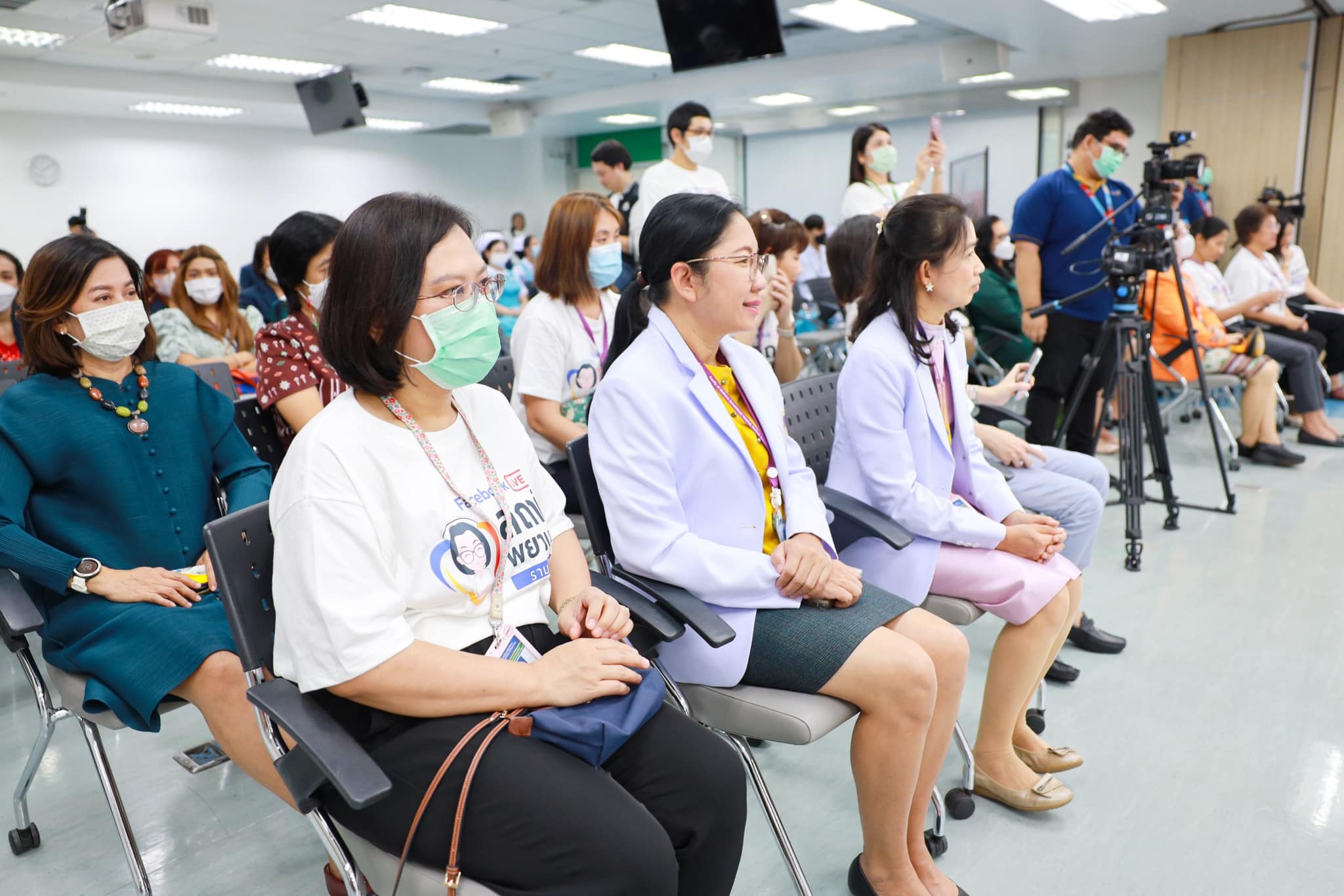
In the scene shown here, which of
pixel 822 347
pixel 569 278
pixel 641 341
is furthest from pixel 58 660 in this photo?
pixel 822 347

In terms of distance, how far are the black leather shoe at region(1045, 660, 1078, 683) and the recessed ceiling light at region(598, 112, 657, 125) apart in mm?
11835

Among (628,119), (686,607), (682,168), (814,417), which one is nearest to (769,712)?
(686,607)

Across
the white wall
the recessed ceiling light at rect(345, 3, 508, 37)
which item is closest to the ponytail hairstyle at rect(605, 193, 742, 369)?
the recessed ceiling light at rect(345, 3, 508, 37)

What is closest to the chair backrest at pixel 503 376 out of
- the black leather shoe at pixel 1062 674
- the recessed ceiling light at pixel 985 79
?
the black leather shoe at pixel 1062 674

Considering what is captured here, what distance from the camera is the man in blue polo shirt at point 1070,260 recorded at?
4.19 metres

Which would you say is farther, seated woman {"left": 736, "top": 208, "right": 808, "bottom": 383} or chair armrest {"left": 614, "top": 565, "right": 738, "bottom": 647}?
seated woman {"left": 736, "top": 208, "right": 808, "bottom": 383}

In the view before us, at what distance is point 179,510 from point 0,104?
437 inches

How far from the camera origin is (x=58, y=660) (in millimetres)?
1770

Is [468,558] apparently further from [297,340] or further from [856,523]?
[297,340]

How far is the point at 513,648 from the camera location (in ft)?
4.57

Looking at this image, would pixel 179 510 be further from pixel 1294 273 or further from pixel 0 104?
pixel 0 104

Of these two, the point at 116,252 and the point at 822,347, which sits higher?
the point at 116,252

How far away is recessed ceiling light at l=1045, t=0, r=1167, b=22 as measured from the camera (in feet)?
23.7

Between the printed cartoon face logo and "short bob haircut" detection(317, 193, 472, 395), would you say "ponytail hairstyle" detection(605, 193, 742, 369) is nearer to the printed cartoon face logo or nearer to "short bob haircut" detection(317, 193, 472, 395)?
"short bob haircut" detection(317, 193, 472, 395)
